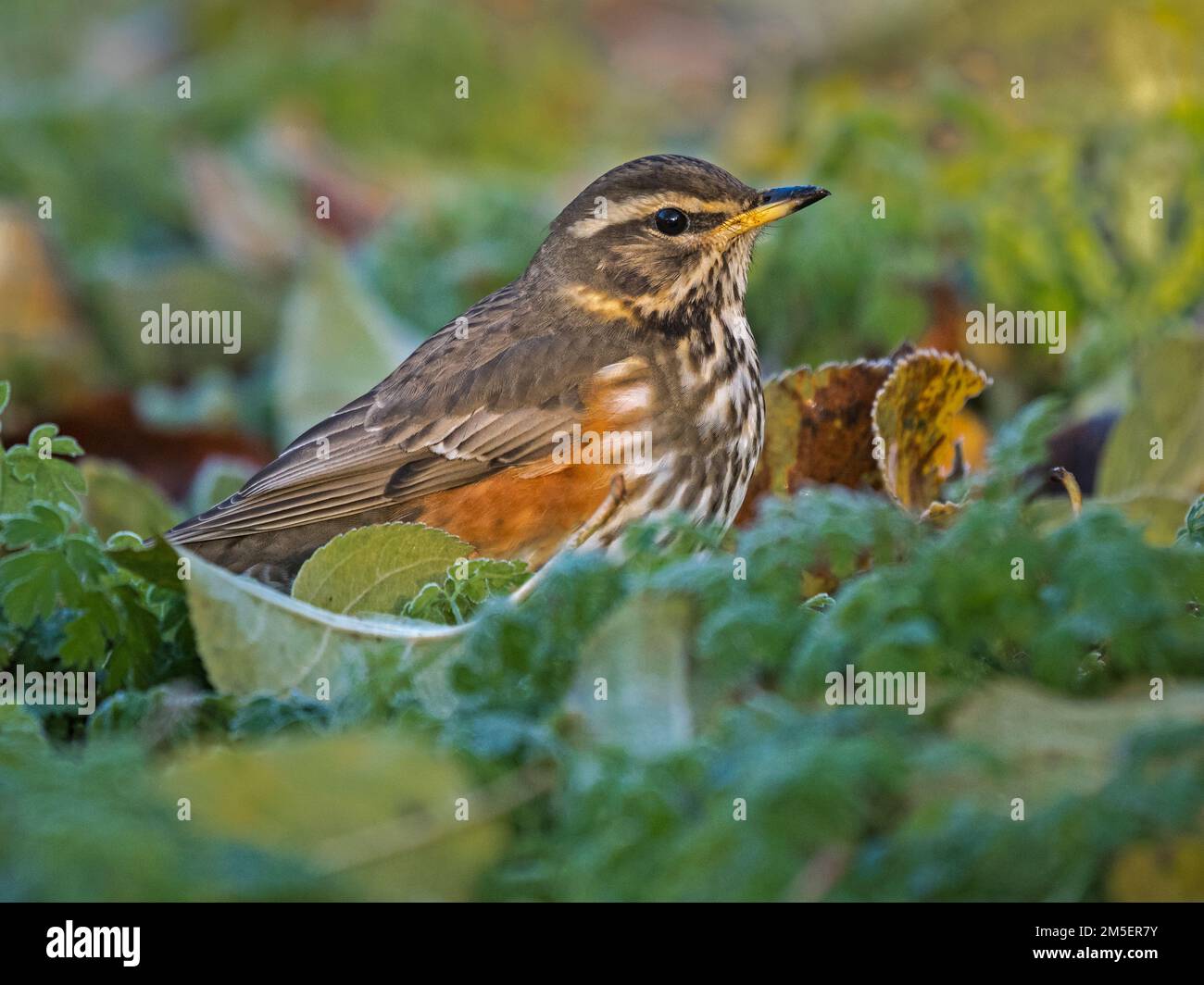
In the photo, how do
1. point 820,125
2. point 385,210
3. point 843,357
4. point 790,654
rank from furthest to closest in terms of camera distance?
point 385,210 < point 820,125 < point 843,357 < point 790,654

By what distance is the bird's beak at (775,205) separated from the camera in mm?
4410

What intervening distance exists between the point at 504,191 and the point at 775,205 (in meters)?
2.69

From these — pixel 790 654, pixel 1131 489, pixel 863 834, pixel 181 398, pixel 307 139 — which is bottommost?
pixel 863 834

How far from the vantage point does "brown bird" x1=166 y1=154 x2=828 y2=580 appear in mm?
4078

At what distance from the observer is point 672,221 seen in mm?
4590

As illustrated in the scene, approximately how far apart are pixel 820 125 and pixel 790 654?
545 centimetres

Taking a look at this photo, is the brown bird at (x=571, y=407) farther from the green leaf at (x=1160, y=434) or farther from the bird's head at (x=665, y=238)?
the green leaf at (x=1160, y=434)

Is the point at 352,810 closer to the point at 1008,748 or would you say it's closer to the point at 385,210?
the point at 1008,748
